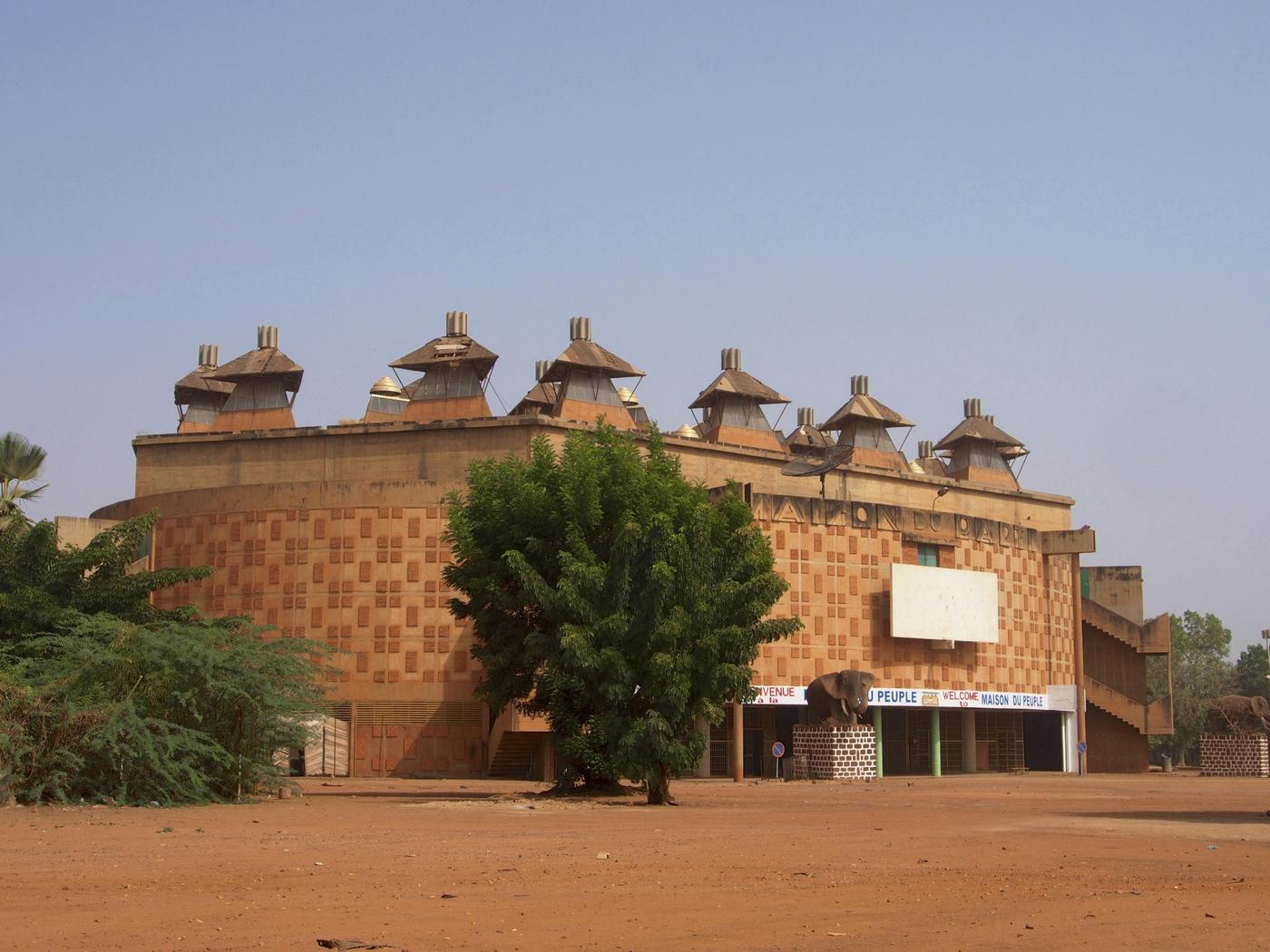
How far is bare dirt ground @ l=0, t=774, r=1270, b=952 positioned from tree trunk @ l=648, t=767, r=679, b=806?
3522 millimetres

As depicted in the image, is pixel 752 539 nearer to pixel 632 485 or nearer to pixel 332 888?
pixel 632 485

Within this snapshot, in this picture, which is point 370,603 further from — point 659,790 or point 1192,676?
point 1192,676

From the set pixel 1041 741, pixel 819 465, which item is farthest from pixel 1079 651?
pixel 819 465

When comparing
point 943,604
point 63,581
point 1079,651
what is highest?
point 943,604

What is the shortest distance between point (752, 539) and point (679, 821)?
27.5ft

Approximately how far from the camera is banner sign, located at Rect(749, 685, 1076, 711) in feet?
176

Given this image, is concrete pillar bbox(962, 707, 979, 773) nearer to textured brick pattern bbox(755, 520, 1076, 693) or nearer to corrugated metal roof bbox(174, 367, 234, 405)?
textured brick pattern bbox(755, 520, 1076, 693)

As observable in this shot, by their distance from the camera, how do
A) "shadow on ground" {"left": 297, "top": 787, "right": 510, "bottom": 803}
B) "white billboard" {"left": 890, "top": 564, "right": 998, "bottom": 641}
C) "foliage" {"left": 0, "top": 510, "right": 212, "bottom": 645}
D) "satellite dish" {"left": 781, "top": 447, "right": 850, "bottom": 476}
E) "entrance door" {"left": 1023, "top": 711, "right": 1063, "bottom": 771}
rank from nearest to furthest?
"shadow on ground" {"left": 297, "top": 787, "right": 510, "bottom": 803}
"foliage" {"left": 0, "top": 510, "right": 212, "bottom": 645}
"white billboard" {"left": 890, "top": 564, "right": 998, "bottom": 641}
"satellite dish" {"left": 781, "top": 447, "right": 850, "bottom": 476}
"entrance door" {"left": 1023, "top": 711, "right": 1063, "bottom": 771}

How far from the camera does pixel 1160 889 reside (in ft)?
44.8

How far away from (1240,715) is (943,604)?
11.6 m

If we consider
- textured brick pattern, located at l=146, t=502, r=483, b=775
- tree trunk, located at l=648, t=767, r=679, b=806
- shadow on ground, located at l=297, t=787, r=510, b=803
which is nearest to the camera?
tree trunk, located at l=648, t=767, r=679, b=806

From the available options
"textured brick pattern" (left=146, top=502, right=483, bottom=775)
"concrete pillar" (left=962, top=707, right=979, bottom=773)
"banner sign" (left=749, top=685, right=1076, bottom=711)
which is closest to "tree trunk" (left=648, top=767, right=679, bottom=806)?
"textured brick pattern" (left=146, top=502, right=483, bottom=775)

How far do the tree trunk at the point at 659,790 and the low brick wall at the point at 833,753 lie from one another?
47.6 feet

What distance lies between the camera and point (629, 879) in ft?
47.6
